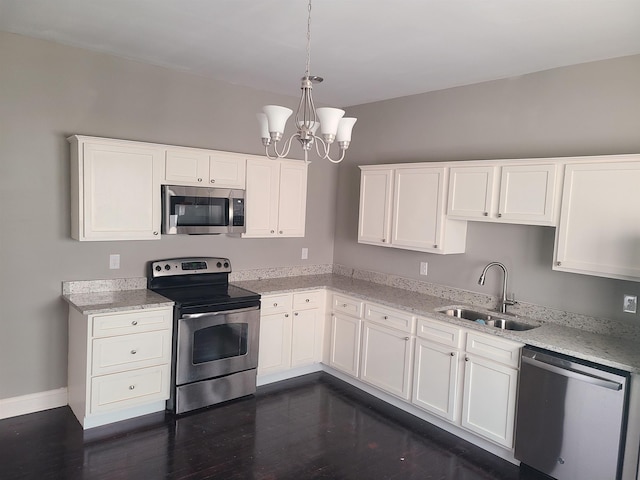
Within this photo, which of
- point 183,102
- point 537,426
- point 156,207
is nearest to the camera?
point 537,426

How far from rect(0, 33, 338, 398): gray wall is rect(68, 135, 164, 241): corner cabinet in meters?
0.18

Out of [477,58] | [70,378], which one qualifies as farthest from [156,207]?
[477,58]

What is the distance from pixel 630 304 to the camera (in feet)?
9.73

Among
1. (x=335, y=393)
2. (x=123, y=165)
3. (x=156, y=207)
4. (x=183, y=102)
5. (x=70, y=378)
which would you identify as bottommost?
(x=335, y=393)

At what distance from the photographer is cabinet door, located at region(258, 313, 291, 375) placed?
405cm

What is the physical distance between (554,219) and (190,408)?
2998mm

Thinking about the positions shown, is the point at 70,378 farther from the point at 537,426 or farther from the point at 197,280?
the point at 537,426

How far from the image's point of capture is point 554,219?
10.0 ft

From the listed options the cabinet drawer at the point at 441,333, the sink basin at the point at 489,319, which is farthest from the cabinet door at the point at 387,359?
the sink basin at the point at 489,319

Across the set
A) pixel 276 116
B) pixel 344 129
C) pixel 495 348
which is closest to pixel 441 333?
pixel 495 348

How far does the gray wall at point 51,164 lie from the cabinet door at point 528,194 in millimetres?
2685

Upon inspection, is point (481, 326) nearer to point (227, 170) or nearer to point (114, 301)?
point (227, 170)

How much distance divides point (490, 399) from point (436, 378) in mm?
451

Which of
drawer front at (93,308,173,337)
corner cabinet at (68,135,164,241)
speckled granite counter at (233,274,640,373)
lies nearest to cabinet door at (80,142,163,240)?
corner cabinet at (68,135,164,241)
